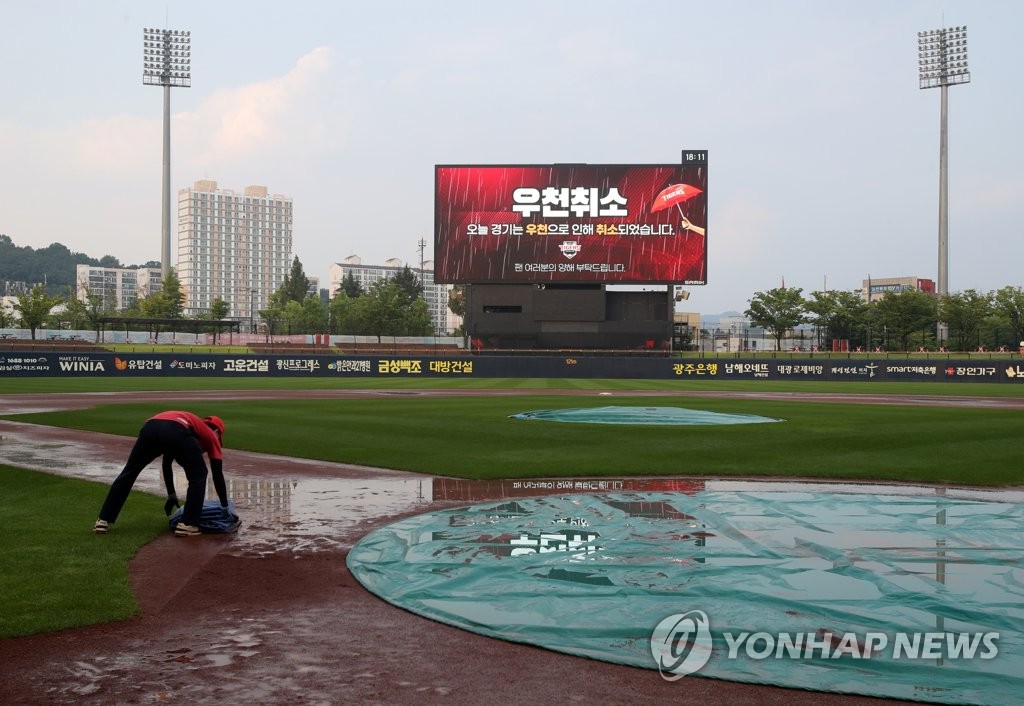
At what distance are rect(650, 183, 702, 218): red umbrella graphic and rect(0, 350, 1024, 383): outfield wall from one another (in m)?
11.4

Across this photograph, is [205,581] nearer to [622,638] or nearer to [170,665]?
[170,665]

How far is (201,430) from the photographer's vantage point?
8.56 meters

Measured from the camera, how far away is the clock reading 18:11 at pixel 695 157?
55.2 metres

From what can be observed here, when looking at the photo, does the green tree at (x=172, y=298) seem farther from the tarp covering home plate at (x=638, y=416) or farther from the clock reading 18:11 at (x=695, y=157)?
the tarp covering home plate at (x=638, y=416)

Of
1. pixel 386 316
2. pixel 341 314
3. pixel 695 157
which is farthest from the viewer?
pixel 341 314

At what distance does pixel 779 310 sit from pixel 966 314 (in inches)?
646

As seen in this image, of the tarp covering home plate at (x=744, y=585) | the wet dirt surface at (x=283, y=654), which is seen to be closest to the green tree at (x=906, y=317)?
the tarp covering home plate at (x=744, y=585)

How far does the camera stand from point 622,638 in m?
5.56

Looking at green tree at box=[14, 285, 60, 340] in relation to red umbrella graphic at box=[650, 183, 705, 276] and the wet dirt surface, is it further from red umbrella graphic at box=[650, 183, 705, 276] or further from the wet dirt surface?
the wet dirt surface

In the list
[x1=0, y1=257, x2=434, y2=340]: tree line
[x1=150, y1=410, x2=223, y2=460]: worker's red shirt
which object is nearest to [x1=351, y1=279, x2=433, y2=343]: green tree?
[x1=0, y1=257, x2=434, y2=340]: tree line

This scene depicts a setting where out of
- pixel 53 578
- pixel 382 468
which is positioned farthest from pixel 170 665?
pixel 382 468

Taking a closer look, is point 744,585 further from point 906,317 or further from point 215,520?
point 906,317

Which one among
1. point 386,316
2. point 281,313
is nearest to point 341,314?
point 281,313

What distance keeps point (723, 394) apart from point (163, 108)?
8794cm
